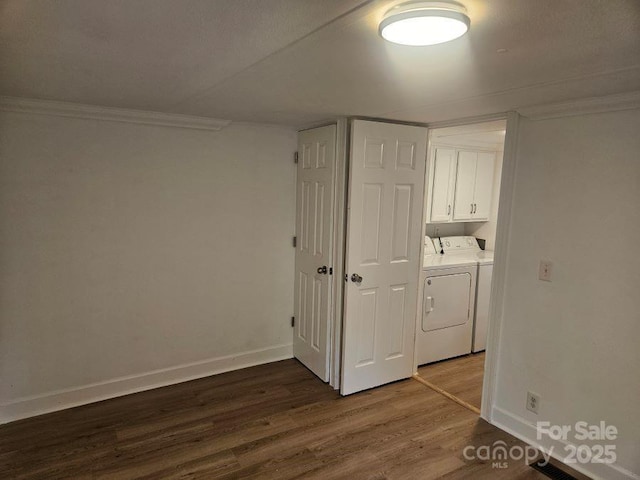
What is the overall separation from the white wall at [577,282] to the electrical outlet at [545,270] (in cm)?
3

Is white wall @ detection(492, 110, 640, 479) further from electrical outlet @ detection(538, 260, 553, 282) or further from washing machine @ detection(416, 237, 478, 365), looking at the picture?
washing machine @ detection(416, 237, 478, 365)

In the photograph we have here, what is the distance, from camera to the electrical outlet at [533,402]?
2.52 m

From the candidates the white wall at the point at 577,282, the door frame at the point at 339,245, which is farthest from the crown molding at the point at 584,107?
the door frame at the point at 339,245

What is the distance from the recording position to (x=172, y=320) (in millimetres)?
3244

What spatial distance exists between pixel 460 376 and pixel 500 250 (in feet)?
4.78

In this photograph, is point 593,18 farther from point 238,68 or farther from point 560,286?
point 560,286

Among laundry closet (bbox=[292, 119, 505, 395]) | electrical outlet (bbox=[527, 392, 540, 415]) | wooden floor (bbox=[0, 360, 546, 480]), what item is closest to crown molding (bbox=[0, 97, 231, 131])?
laundry closet (bbox=[292, 119, 505, 395])

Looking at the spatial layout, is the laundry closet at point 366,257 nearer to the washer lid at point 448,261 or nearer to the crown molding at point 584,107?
the washer lid at point 448,261

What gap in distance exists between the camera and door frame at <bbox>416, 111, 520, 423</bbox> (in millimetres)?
2549

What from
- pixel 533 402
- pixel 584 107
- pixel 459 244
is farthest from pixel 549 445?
pixel 459 244

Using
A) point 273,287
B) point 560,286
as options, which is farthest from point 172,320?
point 560,286

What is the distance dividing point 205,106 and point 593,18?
2173mm

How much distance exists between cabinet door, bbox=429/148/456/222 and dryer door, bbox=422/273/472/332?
757 mm

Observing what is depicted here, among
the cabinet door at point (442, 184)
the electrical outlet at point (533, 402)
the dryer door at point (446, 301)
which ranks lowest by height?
the electrical outlet at point (533, 402)
